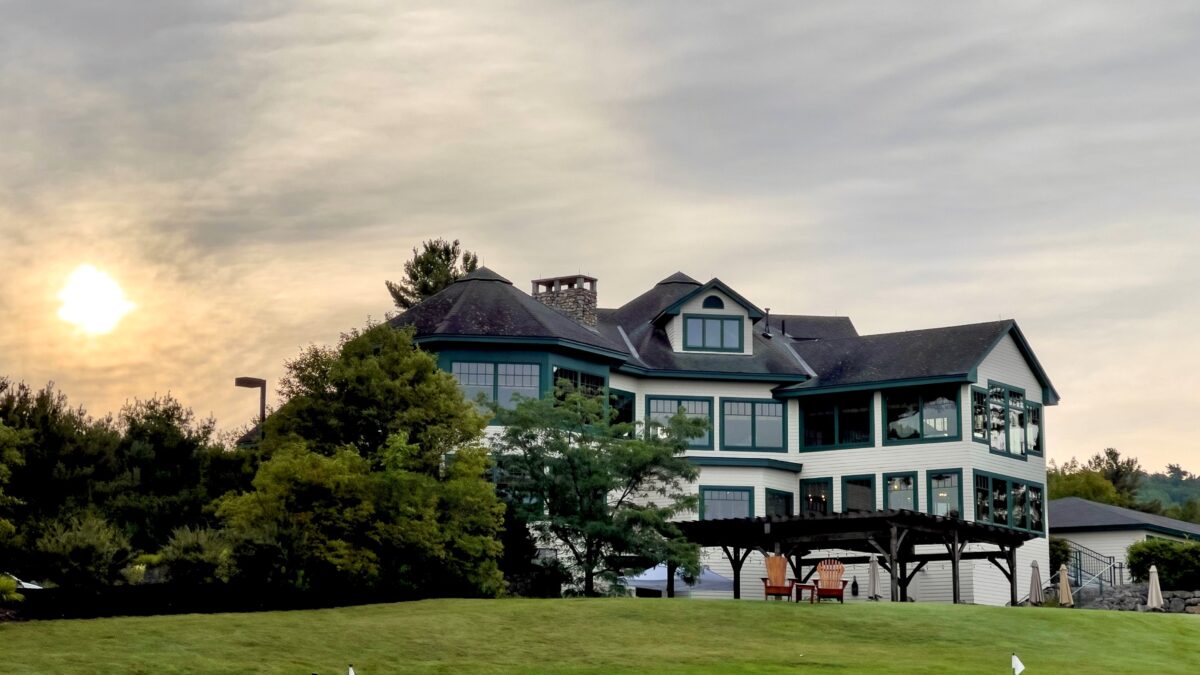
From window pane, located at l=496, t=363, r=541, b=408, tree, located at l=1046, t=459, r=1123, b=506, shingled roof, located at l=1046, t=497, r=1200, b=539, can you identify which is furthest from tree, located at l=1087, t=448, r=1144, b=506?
window pane, located at l=496, t=363, r=541, b=408

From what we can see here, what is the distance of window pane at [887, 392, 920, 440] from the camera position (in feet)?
168

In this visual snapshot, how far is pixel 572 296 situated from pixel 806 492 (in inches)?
382

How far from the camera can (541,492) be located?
43375mm

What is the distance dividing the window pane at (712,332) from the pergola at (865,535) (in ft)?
30.3

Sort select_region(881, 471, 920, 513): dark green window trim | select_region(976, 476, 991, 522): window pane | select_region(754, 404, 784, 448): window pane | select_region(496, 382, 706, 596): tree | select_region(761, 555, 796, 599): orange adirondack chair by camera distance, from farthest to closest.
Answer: select_region(754, 404, 784, 448): window pane < select_region(881, 471, 920, 513): dark green window trim < select_region(976, 476, 991, 522): window pane < select_region(496, 382, 706, 596): tree < select_region(761, 555, 796, 599): orange adirondack chair

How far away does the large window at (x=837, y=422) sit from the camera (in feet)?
171

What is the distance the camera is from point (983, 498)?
5031 cm

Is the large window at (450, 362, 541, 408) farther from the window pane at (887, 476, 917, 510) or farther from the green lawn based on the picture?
the window pane at (887, 476, 917, 510)

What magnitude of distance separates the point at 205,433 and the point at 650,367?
1392cm

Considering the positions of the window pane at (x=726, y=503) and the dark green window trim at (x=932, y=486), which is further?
the window pane at (x=726, y=503)

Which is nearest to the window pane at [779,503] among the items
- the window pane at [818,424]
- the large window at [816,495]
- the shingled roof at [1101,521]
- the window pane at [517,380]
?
the large window at [816,495]

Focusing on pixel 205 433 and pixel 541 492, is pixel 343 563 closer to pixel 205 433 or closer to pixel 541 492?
pixel 541 492

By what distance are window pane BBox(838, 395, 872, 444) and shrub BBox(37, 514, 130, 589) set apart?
25.2 m

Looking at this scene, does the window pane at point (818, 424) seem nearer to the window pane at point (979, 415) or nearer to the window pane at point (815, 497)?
the window pane at point (815, 497)
